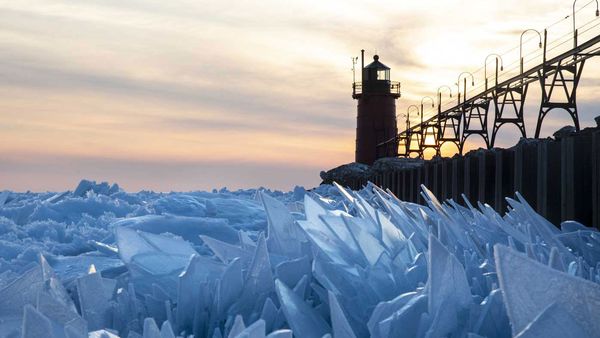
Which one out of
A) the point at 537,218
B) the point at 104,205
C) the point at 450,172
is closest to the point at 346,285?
the point at 537,218

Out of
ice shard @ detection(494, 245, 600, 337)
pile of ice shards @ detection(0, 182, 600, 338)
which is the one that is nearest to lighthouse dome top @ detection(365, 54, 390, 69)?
pile of ice shards @ detection(0, 182, 600, 338)

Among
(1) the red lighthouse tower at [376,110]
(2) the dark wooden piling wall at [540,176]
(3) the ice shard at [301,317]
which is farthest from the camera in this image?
(1) the red lighthouse tower at [376,110]

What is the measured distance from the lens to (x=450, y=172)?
10.8m

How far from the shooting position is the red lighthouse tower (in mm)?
39938

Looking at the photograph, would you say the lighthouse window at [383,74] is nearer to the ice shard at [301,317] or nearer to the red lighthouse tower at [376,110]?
the red lighthouse tower at [376,110]

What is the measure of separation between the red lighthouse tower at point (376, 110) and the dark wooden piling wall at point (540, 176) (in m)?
28.9

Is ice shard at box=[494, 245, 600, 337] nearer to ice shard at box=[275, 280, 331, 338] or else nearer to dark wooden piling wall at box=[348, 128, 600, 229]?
ice shard at box=[275, 280, 331, 338]

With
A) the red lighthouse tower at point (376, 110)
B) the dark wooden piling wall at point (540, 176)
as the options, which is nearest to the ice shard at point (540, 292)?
the dark wooden piling wall at point (540, 176)

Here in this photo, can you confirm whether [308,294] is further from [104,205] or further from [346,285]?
[104,205]

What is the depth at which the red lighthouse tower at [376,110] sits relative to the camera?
39.9 m

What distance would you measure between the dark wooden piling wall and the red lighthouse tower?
2892cm

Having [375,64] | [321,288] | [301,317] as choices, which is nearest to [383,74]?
[375,64]

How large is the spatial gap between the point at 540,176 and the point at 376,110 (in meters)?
33.4

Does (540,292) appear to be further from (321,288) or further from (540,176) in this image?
(540,176)
